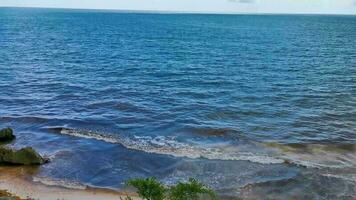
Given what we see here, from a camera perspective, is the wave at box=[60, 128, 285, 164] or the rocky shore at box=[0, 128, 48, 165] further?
the wave at box=[60, 128, 285, 164]

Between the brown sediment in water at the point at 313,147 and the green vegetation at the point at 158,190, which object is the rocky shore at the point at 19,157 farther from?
the brown sediment in water at the point at 313,147

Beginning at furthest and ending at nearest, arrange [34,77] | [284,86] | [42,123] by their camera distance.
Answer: [34,77], [284,86], [42,123]

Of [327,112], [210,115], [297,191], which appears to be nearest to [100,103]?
[210,115]

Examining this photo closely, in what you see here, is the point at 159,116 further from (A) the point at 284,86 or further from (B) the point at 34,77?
(B) the point at 34,77

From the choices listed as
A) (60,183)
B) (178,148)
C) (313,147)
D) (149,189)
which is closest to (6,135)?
(60,183)

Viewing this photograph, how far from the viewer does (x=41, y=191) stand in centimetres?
2005

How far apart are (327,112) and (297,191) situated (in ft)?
53.6

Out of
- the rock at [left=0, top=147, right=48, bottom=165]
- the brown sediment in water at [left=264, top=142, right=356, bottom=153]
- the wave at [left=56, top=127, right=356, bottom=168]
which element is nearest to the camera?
the rock at [left=0, top=147, right=48, bottom=165]

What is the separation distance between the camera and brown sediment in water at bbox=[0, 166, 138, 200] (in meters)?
19.4

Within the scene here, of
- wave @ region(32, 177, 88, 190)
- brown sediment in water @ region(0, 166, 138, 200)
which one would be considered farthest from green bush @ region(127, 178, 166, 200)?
wave @ region(32, 177, 88, 190)

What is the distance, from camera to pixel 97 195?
20000mm

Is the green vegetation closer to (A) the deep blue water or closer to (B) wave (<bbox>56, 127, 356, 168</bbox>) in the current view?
(A) the deep blue water

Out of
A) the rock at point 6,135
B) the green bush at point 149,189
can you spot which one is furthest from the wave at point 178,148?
the green bush at point 149,189

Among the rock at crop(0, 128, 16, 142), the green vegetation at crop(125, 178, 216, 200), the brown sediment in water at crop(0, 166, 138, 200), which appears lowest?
the rock at crop(0, 128, 16, 142)
